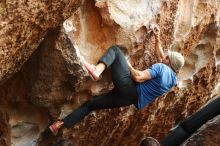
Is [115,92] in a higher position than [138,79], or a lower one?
Result: lower

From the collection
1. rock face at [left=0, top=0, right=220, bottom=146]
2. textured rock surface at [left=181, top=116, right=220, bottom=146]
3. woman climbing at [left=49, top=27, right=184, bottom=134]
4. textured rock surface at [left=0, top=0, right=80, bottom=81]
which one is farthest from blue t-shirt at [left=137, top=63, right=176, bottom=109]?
textured rock surface at [left=0, top=0, right=80, bottom=81]

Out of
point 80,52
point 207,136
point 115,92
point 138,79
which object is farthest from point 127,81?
point 207,136

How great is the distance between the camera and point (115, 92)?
570 centimetres

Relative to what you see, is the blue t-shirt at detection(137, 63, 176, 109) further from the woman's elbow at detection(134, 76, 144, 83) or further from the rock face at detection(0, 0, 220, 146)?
the rock face at detection(0, 0, 220, 146)

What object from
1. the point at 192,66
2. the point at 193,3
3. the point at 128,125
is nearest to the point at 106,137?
the point at 128,125

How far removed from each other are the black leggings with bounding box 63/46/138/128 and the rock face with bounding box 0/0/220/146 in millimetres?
249

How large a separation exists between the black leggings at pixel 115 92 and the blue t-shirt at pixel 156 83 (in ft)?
0.27

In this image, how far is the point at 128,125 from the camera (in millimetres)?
6957

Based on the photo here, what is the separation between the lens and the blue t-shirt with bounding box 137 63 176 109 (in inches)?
217

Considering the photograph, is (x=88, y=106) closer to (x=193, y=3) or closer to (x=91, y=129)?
(x=91, y=129)

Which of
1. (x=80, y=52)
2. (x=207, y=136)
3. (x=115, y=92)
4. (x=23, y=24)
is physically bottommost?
(x=207, y=136)

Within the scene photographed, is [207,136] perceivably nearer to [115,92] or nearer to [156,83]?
[156,83]

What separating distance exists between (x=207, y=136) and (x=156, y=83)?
942mm

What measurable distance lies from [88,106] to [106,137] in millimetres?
1228
